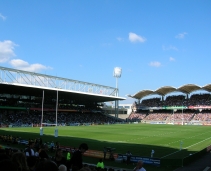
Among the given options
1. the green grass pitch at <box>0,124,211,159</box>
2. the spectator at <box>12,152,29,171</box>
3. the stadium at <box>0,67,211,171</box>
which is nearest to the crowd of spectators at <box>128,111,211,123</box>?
the stadium at <box>0,67,211,171</box>

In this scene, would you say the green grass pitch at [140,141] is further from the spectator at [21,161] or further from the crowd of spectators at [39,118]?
the crowd of spectators at [39,118]

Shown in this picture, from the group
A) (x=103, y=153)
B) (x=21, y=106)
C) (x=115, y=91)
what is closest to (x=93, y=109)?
(x=115, y=91)

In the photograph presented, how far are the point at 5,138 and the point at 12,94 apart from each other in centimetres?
4924

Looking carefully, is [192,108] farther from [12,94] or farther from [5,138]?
[5,138]

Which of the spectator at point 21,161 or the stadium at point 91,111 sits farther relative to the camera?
the stadium at point 91,111

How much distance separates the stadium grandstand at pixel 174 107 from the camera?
9175 centimetres

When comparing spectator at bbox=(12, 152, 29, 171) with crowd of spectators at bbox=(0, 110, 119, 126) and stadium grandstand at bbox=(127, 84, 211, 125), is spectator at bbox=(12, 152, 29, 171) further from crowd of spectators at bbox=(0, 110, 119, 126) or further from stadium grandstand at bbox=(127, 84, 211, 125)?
stadium grandstand at bbox=(127, 84, 211, 125)

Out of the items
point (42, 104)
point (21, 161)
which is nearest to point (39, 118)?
point (42, 104)

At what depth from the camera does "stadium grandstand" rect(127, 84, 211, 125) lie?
91.8 m

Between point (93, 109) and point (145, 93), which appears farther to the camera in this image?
point (145, 93)

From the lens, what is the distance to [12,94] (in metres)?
78.6

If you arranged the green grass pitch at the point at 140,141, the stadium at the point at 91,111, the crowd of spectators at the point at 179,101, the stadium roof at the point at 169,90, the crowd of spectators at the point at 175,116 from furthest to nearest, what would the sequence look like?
the crowd of spectators at the point at 179,101
the stadium roof at the point at 169,90
the crowd of spectators at the point at 175,116
the stadium at the point at 91,111
the green grass pitch at the point at 140,141

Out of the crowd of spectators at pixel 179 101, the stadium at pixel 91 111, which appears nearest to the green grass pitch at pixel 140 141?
the stadium at pixel 91 111

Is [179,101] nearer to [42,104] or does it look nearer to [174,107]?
[174,107]
